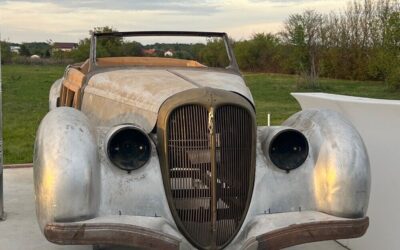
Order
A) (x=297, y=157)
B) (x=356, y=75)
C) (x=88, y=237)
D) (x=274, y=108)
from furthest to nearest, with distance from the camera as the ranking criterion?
1. (x=356, y=75)
2. (x=274, y=108)
3. (x=297, y=157)
4. (x=88, y=237)

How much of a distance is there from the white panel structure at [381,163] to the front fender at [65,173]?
2216 millimetres

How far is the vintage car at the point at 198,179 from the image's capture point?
3.53 metres

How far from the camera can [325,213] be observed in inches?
154

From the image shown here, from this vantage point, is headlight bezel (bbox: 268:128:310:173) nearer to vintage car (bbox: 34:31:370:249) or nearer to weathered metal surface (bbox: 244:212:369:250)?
vintage car (bbox: 34:31:370:249)

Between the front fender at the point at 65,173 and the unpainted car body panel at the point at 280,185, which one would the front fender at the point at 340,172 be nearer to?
the unpainted car body panel at the point at 280,185

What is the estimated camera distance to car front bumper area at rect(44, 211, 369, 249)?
3475 mm

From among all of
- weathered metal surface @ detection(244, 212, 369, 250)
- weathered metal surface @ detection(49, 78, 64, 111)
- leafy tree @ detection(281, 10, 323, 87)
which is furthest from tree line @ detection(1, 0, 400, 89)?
weathered metal surface @ detection(244, 212, 369, 250)

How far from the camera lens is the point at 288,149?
4070mm

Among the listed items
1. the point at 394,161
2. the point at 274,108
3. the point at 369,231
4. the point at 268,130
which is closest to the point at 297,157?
the point at 268,130

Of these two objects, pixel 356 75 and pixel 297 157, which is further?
pixel 356 75

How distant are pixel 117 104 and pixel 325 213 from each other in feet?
5.83

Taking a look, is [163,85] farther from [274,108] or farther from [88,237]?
[274,108]

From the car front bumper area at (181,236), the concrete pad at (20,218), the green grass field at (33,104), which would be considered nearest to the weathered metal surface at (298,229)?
the car front bumper area at (181,236)

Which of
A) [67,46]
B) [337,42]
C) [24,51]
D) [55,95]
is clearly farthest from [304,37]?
[55,95]
